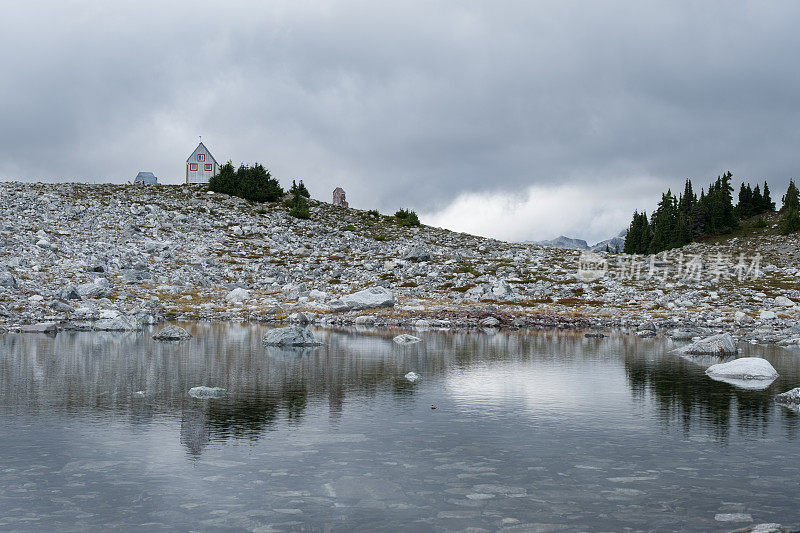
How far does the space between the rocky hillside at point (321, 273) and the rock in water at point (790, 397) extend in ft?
85.6

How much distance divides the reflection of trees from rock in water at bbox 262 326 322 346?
1595 cm

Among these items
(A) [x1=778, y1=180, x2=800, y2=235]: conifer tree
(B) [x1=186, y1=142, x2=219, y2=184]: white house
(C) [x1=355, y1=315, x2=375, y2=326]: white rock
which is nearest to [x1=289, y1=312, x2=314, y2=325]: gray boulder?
(C) [x1=355, y1=315, x2=375, y2=326]: white rock

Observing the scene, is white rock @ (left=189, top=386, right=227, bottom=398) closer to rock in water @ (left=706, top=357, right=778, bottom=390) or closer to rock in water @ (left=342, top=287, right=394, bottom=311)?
rock in water @ (left=706, top=357, right=778, bottom=390)

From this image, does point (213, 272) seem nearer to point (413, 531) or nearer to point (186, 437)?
point (186, 437)

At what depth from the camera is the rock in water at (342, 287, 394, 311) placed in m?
57.3

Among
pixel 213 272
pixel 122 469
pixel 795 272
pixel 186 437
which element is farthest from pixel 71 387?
pixel 795 272

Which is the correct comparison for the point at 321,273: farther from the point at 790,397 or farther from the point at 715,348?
the point at 790,397

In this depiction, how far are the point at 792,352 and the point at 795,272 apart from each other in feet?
194

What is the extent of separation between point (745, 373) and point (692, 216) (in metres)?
111

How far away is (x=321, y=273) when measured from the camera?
76.6 metres

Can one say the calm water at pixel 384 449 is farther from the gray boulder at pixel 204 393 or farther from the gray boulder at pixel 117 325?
the gray boulder at pixel 117 325

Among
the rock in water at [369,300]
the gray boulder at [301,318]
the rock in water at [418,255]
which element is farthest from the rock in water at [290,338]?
the rock in water at [418,255]

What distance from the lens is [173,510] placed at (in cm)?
937

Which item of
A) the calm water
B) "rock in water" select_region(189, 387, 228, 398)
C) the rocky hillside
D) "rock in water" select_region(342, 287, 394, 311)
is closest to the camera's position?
the calm water
